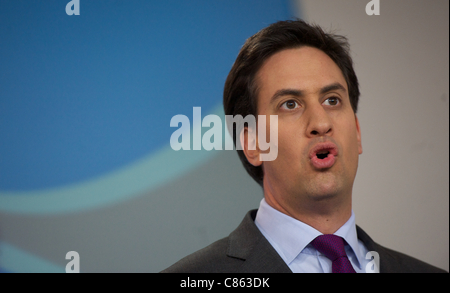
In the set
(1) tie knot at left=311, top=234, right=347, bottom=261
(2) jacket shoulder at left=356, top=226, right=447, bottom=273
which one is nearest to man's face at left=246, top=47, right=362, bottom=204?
(1) tie knot at left=311, top=234, right=347, bottom=261

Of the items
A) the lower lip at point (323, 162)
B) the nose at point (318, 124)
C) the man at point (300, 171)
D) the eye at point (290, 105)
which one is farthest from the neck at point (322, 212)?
the eye at point (290, 105)

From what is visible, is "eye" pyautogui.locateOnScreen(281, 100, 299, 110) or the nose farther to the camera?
"eye" pyautogui.locateOnScreen(281, 100, 299, 110)

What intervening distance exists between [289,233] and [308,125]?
0.43 m

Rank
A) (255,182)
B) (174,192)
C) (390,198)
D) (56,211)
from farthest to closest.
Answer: (390,198), (255,182), (174,192), (56,211)

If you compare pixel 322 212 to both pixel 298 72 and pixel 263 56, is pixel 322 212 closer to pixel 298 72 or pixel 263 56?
pixel 298 72

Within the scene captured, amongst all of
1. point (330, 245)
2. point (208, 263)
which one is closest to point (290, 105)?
point (330, 245)

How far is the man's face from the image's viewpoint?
5.07ft

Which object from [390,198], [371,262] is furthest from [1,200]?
[390,198]

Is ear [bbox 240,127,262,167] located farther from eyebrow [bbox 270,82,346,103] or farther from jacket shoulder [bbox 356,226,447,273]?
jacket shoulder [bbox 356,226,447,273]

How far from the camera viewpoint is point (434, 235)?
2.45 m

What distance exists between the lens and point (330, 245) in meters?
1.55

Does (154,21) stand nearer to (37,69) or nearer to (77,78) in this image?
(77,78)

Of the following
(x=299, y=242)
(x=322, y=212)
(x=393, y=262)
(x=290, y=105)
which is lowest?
(x=393, y=262)

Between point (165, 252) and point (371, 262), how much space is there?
3.00ft
